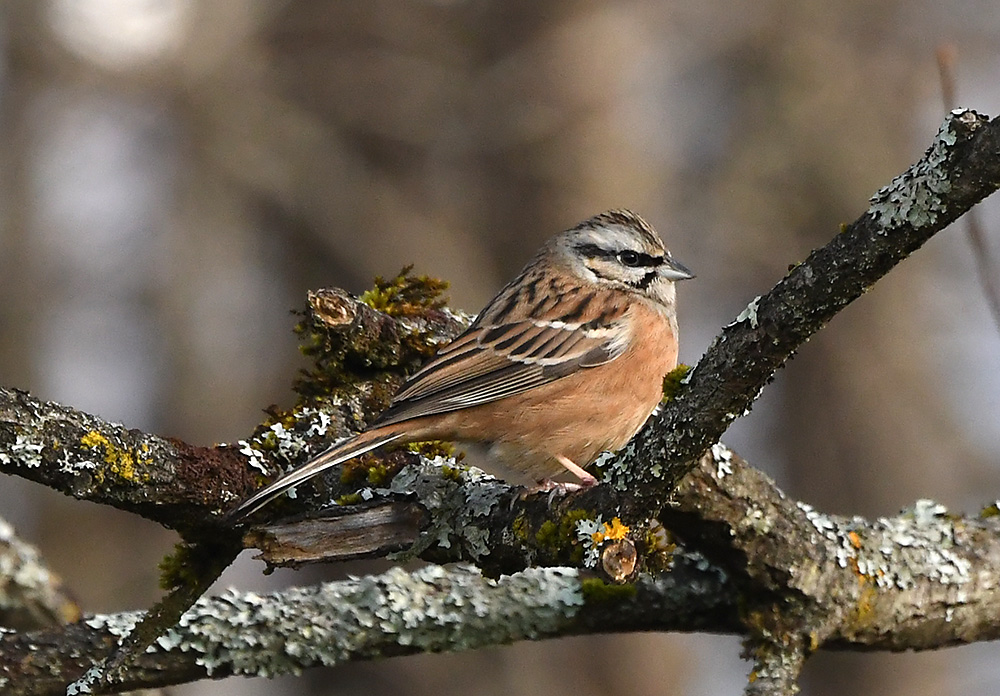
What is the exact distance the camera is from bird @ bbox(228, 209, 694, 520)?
5.25 metres

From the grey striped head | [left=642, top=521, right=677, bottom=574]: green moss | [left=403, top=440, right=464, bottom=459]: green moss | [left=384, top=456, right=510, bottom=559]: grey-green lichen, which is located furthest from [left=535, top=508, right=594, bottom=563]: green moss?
the grey striped head

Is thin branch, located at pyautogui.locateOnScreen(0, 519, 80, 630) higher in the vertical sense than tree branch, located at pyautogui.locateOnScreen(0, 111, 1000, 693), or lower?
higher

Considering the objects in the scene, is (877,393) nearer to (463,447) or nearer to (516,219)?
(516,219)

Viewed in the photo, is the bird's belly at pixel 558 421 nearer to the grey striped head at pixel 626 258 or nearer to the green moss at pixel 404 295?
the green moss at pixel 404 295

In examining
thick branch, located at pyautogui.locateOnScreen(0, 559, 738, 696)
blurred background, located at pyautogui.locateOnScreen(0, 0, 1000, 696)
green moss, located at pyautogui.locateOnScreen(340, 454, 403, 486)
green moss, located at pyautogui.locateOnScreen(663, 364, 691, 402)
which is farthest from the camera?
blurred background, located at pyautogui.locateOnScreen(0, 0, 1000, 696)

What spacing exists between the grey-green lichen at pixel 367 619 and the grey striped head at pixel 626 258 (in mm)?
1936

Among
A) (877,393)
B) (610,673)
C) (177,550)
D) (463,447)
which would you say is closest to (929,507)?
(463,447)

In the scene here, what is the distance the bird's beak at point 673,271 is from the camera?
641 cm

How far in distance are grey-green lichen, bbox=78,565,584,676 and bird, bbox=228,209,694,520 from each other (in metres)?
0.55

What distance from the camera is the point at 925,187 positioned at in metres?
2.88

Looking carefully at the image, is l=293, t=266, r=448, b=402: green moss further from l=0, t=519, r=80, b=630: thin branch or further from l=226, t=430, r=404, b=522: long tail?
l=0, t=519, r=80, b=630: thin branch

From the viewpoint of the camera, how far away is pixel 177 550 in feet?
Answer: 14.0

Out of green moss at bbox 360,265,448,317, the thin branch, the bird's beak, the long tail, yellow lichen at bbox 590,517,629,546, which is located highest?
the bird's beak

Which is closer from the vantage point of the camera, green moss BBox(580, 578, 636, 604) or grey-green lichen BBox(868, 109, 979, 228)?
grey-green lichen BBox(868, 109, 979, 228)
